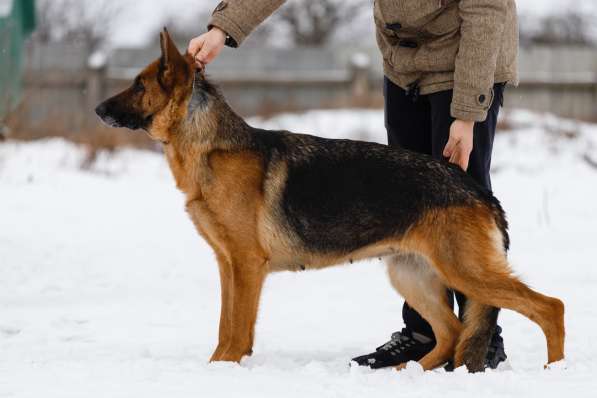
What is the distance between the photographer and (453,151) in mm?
4070

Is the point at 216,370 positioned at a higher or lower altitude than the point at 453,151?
lower

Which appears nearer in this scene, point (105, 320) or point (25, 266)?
point (105, 320)

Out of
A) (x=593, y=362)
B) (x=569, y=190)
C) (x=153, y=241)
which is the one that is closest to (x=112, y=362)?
(x=593, y=362)

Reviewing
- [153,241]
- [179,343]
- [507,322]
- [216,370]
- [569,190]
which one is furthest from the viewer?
[569,190]

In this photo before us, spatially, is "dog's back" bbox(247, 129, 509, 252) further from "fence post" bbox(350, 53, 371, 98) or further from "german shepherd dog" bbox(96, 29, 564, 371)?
"fence post" bbox(350, 53, 371, 98)

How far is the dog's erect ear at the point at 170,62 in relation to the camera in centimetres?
386

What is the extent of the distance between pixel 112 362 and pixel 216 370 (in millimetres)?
598

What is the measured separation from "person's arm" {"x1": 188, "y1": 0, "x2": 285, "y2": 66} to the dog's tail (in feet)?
5.81

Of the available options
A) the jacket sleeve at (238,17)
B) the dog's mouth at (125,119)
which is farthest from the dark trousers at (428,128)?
the dog's mouth at (125,119)

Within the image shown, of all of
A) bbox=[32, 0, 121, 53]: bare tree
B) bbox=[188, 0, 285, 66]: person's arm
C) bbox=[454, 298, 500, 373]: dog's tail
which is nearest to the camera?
bbox=[454, 298, 500, 373]: dog's tail

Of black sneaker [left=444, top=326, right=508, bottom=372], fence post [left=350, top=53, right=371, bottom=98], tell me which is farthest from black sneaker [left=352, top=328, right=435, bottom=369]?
fence post [left=350, top=53, right=371, bottom=98]

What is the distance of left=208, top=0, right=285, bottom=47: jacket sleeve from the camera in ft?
14.0

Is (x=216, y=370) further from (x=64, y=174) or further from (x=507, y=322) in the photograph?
(x=64, y=174)

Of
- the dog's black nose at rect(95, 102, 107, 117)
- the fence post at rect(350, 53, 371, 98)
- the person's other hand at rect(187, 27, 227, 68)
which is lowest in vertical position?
the dog's black nose at rect(95, 102, 107, 117)
